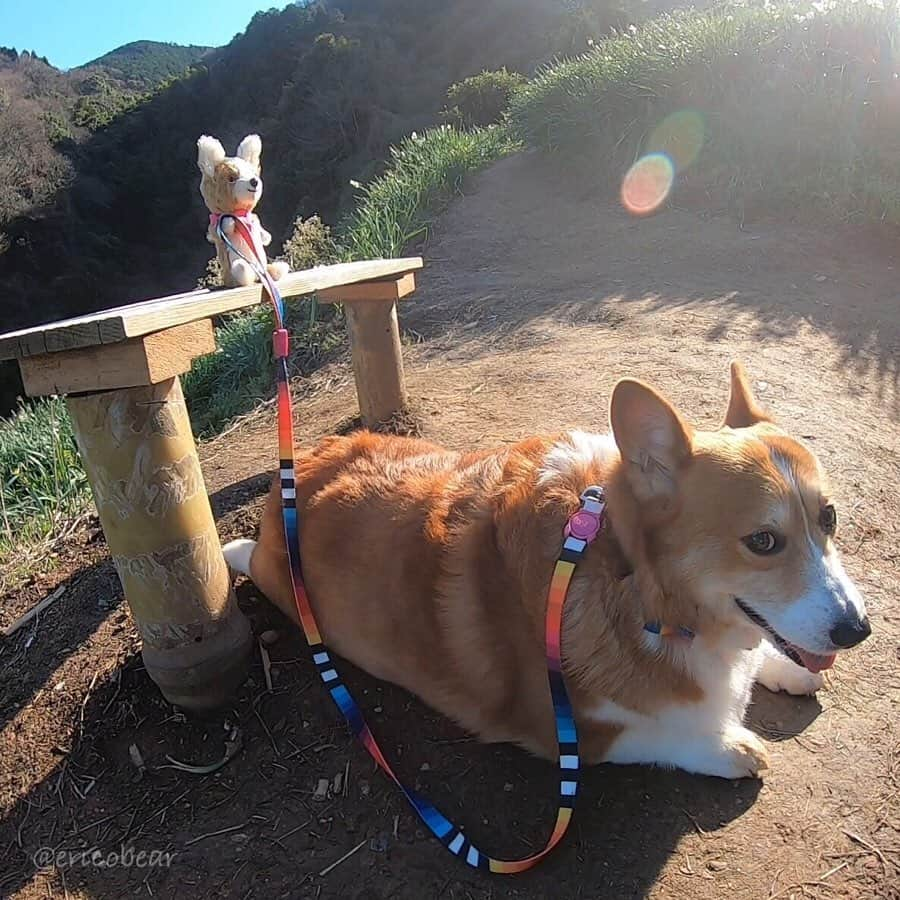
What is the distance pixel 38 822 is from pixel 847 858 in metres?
2.26

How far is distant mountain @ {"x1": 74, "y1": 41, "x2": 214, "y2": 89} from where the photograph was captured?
55.3 metres

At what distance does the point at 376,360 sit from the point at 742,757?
2808 mm

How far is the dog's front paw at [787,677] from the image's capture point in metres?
2.46

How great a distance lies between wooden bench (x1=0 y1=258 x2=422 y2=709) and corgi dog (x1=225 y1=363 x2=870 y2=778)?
356mm

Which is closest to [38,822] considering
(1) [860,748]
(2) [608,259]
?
(1) [860,748]

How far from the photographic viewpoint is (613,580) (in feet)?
6.63

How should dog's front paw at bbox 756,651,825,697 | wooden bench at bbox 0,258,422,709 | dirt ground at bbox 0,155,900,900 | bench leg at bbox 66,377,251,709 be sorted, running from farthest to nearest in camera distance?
dog's front paw at bbox 756,651,825,697, bench leg at bbox 66,377,251,709, wooden bench at bbox 0,258,422,709, dirt ground at bbox 0,155,900,900

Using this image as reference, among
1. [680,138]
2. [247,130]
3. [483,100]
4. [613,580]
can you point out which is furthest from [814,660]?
[247,130]

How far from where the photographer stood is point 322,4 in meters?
Answer: 45.2

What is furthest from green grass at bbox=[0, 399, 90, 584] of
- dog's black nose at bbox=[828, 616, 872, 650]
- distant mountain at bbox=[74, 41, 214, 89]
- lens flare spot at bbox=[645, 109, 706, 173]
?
distant mountain at bbox=[74, 41, 214, 89]

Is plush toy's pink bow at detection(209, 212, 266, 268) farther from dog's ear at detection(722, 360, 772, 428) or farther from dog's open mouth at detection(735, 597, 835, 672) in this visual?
dog's open mouth at detection(735, 597, 835, 672)

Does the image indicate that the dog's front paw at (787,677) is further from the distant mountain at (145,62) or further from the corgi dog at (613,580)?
the distant mountain at (145,62)

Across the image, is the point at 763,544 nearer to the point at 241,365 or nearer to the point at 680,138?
the point at 241,365

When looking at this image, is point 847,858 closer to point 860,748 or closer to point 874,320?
point 860,748
